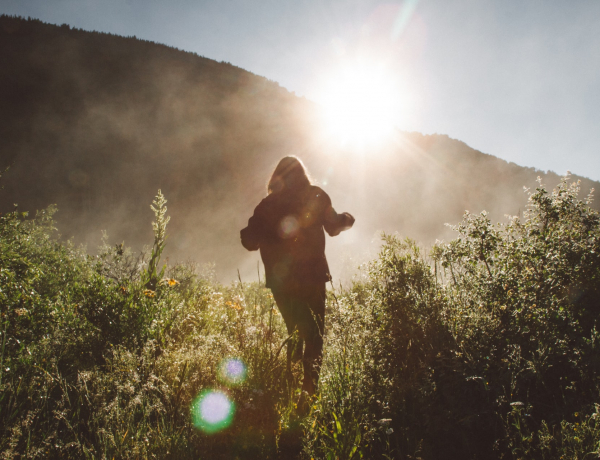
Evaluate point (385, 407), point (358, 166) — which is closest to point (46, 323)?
point (385, 407)

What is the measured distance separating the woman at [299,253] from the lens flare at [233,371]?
0.42 metres

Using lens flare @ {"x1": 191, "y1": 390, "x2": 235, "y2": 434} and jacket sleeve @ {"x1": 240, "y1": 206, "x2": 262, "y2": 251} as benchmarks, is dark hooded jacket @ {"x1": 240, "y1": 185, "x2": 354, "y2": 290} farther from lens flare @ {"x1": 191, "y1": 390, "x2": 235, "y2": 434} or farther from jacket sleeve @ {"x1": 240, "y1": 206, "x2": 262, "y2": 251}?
lens flare @ {"x1": 191, "y1": 390, "x2": 235, "y2": 434}

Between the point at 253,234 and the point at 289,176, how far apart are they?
71cm

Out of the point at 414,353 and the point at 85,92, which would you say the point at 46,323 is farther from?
the point at 85,92

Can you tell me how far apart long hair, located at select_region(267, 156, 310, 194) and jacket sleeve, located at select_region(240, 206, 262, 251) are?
406mm

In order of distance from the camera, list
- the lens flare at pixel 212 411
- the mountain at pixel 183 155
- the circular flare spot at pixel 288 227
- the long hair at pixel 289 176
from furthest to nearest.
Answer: the mountain at pixel 183 155 < the long hair at pixel 289 176 < the circular flare spot at pixel 288 227 < the lens flare at pixel 212 411

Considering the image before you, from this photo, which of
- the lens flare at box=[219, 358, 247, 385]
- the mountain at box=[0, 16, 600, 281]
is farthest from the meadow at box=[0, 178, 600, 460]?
the mountain at box=[0, 16, 600, 281]

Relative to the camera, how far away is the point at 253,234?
8.05 ft

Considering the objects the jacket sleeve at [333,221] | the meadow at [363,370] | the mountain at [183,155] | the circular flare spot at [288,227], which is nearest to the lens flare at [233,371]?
the meadow at [363,370]

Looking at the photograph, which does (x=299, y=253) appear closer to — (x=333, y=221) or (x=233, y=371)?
(x=333, y=221)

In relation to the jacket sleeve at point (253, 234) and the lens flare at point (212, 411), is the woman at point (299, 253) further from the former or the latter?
the lens flare at point (212, 411)

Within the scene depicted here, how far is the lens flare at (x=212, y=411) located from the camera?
1.65 meters

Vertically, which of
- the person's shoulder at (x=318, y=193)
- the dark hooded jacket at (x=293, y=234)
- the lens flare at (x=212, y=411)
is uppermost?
the person's shoulder at (x=318, y=193)

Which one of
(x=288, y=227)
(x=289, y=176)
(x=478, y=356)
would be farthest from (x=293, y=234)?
(x=478, y=356)
